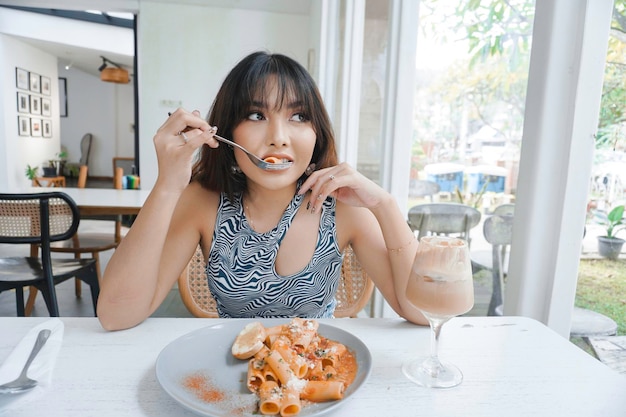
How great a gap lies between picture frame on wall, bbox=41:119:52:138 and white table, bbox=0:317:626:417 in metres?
9.26

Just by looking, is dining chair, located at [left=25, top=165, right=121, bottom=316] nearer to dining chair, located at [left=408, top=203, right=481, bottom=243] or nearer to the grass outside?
dining chair, located at [left=408, top=203, right=481, bottom=243]

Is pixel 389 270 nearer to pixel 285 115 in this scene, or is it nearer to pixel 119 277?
pixel 285 115

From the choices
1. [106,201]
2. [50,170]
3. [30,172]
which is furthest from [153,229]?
[50,170]


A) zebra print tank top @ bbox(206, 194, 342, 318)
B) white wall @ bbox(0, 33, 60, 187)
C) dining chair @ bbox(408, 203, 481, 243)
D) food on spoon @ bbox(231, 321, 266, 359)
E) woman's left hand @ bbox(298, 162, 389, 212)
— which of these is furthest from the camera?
white wall @ bbox(0, 33, 60, 187)

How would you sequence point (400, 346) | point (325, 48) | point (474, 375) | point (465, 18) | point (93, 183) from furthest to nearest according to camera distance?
point (93, 183) → point (325, 48) → point (465, 18) → point (400, 346) → point (474, 375)

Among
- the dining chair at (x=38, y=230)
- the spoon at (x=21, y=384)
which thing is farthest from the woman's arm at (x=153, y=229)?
the dining chair at (x=38, y=230)

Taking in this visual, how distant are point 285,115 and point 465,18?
96 centimetres

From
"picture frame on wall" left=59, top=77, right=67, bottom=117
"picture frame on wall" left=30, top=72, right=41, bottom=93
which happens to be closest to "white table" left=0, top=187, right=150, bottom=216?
"picture frame on wall" left=30, top=72, right=41, bottom=93

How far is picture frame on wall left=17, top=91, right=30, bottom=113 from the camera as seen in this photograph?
736 cm

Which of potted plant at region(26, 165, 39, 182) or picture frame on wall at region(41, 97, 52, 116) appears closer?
potted plant at region(26, 165, 39, 182)

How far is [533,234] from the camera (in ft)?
3.09

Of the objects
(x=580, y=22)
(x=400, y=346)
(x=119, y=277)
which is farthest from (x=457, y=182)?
(x=119, y=277)

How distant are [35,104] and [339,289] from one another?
8845 millimetres

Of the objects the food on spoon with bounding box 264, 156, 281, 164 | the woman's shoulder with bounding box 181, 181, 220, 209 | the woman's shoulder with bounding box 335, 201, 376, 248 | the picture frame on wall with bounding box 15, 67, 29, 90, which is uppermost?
the picture frame on wall with bounding box 15, 67, 29, 90
